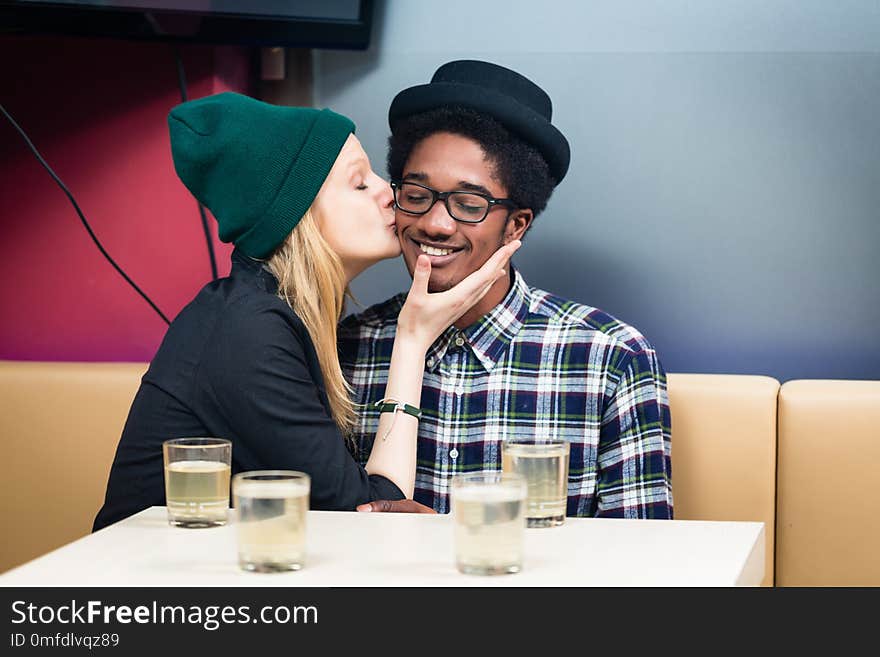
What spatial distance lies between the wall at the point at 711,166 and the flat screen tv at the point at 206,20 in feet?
0.54

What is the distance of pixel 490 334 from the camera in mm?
1718

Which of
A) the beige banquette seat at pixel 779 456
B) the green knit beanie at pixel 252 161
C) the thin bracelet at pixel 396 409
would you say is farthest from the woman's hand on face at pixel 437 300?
the beige banquette seat at pixel 779 456

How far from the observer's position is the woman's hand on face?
1581 mm

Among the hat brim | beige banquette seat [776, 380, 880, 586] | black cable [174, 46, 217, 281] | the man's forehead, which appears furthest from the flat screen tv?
beige banquette seat [776, 380, 880, 586]

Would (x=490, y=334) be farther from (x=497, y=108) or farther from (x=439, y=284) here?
(x=497, y=108)

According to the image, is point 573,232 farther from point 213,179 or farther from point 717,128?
point 213,179

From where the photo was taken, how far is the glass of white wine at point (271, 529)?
2.98 feet

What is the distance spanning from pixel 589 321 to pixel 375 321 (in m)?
0.35

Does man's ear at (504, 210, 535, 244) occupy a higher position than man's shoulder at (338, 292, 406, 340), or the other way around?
Answer: man's ear at (504, 210, 535, 244)

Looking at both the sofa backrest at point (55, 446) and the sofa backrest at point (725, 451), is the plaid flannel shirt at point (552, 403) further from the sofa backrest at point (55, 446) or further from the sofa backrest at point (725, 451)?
the sofa backrest at point (55, 446)

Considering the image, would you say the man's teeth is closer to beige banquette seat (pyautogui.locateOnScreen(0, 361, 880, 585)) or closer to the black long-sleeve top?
the black long-sleeve top

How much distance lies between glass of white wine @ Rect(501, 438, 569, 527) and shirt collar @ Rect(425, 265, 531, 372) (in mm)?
603
